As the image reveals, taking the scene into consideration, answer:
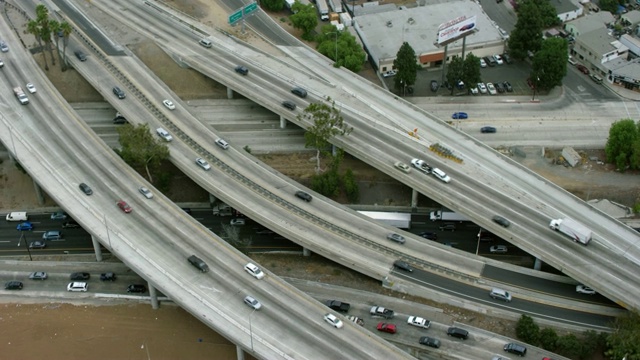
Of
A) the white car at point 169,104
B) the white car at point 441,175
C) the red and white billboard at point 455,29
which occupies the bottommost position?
the white car at point 441,175

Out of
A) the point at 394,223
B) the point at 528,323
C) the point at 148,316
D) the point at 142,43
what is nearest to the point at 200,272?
the point at 148,316

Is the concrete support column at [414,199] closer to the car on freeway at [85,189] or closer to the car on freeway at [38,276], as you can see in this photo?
the car on freeway at [85,189]

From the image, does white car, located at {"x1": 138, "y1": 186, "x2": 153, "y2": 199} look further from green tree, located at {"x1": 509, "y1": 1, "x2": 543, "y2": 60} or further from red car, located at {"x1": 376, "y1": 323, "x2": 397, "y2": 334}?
green tree, located at {"x1": 509, "y1": 1, "x2": 543, "y2": 60}

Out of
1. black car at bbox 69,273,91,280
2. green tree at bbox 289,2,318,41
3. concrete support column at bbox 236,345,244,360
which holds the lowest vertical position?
concrete support column at bbox 236,345,244,360

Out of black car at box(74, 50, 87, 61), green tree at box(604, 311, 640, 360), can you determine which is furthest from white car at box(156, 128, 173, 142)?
green tree at box(604, 311, 640, 360)

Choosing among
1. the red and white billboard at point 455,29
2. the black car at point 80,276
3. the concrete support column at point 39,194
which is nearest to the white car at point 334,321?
the black car at point 80,276

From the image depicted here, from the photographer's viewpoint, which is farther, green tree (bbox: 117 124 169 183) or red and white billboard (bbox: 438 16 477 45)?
red and white billboard (bbox: 438 16 477 45)
